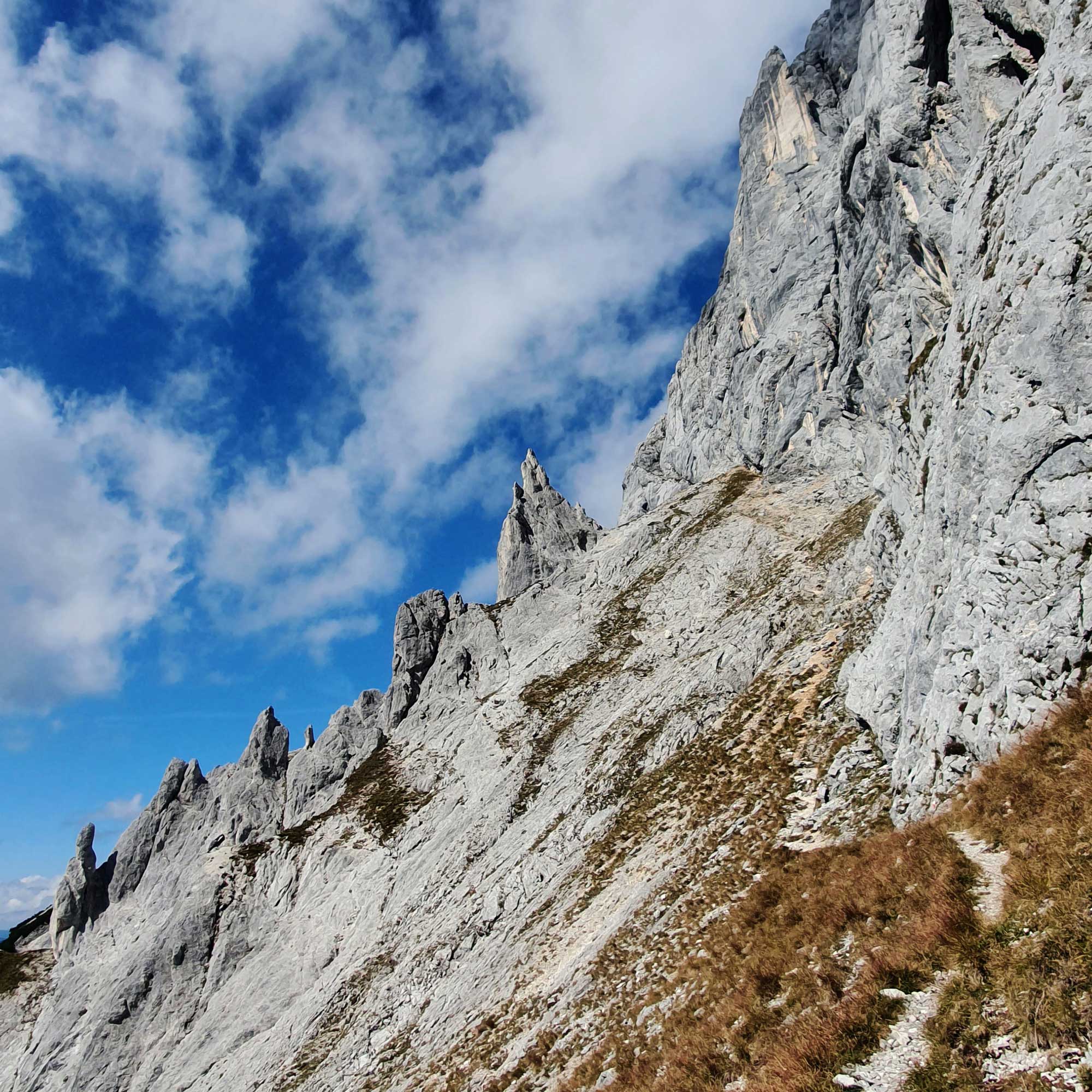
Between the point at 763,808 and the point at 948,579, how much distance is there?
11.1 metres

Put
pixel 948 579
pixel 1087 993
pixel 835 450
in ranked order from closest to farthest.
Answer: pixel 1087 993, pixel 948 579, pixel 835 450

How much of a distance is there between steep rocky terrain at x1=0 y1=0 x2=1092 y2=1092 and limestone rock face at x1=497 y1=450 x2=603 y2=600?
88 centimetres

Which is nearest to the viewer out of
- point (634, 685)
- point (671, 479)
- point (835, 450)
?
point (634, 685)

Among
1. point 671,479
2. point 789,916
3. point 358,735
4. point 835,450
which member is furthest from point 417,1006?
point 671,479

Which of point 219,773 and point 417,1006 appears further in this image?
point 219,773

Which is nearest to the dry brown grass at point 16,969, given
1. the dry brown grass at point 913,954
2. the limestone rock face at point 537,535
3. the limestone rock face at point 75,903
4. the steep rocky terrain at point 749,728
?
the steep rocky terrain at point 749,728

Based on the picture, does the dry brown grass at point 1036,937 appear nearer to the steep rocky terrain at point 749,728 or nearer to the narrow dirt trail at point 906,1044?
the steep rocky terrain at point 749,728

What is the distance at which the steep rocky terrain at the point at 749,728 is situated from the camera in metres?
14.7

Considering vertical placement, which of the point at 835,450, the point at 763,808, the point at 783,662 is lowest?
the point at 763,808

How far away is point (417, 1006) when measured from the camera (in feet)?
109

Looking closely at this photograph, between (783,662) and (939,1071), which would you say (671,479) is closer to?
(783,662)

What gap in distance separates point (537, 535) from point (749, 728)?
7096 cm

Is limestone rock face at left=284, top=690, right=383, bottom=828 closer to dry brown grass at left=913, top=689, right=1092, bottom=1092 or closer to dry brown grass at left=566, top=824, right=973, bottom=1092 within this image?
dry brown grass at left=566, top=824, right=973, bottom=1092

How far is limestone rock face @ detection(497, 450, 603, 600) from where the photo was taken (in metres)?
97.1
